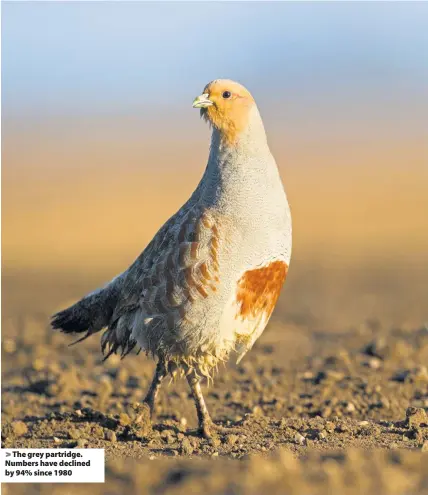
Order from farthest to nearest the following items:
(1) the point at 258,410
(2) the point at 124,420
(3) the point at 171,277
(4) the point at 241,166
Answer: (1) the point at 258,410 < (2) the point at 124,420 < (4) the point at 241,166 < (3) the point at 171,277

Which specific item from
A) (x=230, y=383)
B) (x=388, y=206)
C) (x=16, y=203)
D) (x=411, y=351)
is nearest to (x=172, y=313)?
(x=230, y=383)

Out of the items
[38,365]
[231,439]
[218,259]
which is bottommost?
[38,365]

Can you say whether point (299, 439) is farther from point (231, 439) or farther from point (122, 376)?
point (122, 376)

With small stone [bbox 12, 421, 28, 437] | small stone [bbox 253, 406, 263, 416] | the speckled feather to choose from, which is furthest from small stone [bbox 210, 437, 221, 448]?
small stone [bbox 12, 421, 28, 437]

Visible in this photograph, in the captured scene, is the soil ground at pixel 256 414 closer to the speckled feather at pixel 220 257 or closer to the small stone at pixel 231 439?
the small stone at pixel 231 439

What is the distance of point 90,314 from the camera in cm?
822

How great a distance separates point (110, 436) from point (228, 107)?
2742mm

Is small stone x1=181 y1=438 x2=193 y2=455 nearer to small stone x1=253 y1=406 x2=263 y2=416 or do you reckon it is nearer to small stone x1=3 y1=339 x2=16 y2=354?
small stone x1=253 y1=406 x2=263 y2=416

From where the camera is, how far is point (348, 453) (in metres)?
6.06

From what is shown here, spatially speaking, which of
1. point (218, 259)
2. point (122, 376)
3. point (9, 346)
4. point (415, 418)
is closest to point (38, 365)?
point (122, 376)

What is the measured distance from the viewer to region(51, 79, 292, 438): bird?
276 inches

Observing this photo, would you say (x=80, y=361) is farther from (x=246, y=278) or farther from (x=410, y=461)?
(x=410, y=461)

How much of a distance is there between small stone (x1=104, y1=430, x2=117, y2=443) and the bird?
668mm

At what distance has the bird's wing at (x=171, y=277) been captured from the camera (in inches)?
276
